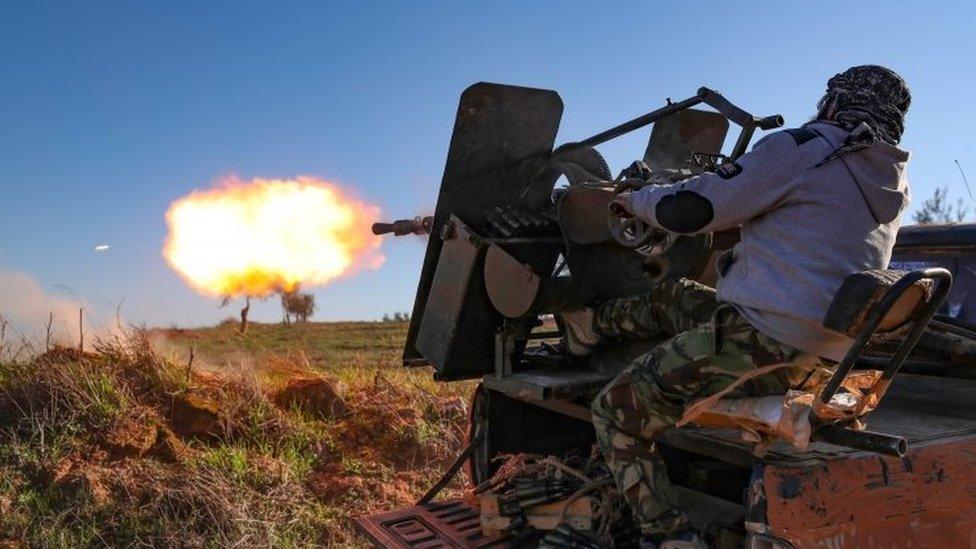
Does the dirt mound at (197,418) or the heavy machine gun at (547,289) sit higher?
the heavy machine gun at (547,289)

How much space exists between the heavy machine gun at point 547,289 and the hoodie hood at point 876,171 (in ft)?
1.71

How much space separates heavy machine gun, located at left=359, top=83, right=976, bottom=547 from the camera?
3.48m

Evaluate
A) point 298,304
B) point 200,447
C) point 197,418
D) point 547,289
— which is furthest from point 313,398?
point 298,304

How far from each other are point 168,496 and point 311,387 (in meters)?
2.21

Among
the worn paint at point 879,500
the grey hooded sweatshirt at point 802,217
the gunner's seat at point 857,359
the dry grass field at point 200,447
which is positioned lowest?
the dry grass field at point 200,447

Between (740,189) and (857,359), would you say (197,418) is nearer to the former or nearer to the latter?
(740,189)

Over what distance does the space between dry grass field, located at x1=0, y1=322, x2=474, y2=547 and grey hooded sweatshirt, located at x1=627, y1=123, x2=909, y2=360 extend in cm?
393

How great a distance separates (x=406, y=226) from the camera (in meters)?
4.77

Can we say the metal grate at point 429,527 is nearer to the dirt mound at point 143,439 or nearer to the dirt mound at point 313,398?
the dirt mound at point 143,439

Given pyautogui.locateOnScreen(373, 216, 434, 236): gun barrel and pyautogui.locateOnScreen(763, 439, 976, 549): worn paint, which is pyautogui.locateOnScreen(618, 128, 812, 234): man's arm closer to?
pyautogui.locateOnScreen(763, 439, 976, 549): worn paint

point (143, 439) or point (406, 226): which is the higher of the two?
point (406, 226)

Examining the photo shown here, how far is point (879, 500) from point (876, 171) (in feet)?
3.44

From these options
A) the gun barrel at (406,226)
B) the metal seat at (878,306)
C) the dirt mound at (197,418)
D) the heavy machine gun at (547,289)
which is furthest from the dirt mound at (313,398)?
the metal seat at (878,306)

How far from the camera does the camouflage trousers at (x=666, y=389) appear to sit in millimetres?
2959
